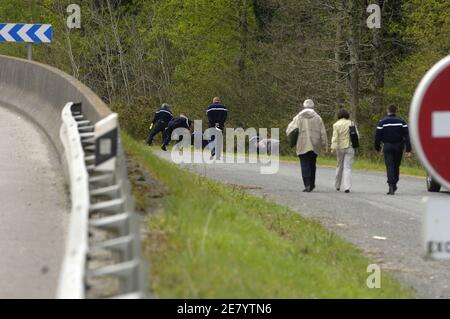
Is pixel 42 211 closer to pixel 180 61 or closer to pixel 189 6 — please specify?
pixel 189 6

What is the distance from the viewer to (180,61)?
2404 inches

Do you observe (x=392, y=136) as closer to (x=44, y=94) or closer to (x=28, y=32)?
(x=44, y=94)

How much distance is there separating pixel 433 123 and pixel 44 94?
1708 cm

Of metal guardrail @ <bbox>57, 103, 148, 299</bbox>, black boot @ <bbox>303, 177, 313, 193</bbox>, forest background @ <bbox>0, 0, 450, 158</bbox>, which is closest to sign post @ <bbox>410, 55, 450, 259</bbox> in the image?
metal guardrail @ <bbox>57, 103, 148, 299</bbox>

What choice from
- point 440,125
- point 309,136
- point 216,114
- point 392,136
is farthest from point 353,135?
point 440,125

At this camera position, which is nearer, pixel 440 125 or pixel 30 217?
pixel 440 125

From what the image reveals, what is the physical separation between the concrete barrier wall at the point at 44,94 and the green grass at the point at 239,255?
877 mm

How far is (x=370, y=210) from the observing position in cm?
1786

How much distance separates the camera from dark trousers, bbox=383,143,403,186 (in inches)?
832

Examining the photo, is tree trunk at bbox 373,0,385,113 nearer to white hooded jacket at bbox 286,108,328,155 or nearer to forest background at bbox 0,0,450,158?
forest background at bbox 0,0,450,158

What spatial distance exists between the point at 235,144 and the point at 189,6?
19404mm

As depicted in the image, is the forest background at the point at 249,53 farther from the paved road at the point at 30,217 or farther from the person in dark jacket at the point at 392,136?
the paved road at the point at 30,217

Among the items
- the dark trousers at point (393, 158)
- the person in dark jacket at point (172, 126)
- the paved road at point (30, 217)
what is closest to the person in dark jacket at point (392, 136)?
the dark trousers at point (393, 158)
